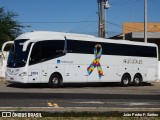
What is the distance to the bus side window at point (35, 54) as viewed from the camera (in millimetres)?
24706

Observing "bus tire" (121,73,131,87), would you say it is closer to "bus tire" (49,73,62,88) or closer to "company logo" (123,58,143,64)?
"company logo" (123,58,143,64)

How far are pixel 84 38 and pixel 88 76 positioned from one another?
248 cm

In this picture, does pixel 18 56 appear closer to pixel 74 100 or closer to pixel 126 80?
pixel 74 100

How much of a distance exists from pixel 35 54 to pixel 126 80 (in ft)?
27.8

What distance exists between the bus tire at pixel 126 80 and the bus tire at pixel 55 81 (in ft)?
19.1

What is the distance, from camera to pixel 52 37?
2578cm

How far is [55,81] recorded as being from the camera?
26.2m

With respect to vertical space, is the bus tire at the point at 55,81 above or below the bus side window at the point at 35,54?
below

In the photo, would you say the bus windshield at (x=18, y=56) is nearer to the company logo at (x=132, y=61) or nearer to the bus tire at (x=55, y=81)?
the bus tire at (x=55, y=81)

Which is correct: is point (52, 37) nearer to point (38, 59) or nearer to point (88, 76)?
point (38, 59)

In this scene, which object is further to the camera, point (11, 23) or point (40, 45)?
point (11, 23)

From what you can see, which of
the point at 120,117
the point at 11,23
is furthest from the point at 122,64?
the point at 120,117

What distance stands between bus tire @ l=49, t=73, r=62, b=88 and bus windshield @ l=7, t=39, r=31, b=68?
7.28 ft

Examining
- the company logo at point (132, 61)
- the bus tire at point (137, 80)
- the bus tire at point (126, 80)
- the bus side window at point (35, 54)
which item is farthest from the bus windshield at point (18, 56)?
the bus tire at point (137, 80)
